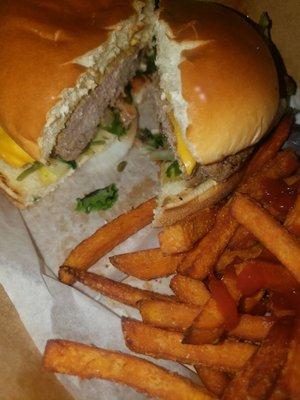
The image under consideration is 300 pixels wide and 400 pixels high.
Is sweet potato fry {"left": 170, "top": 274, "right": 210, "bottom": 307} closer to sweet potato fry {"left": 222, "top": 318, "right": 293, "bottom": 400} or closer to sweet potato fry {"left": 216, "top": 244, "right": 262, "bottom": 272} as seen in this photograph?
sweet potato fry {"left": 216, "top": 244, "right": 262, "bottom": 272}

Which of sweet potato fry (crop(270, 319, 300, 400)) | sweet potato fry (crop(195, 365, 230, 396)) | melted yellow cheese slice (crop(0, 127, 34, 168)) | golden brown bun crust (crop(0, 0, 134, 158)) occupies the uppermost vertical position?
golden brown bun crust (crop(0, 0, 134, 158))

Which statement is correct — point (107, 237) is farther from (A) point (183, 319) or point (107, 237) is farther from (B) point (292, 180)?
(B) point (292, 180)

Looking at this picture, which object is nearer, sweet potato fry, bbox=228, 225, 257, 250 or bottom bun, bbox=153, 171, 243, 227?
sweet potato fry, bbox=228, 225, 257, 250

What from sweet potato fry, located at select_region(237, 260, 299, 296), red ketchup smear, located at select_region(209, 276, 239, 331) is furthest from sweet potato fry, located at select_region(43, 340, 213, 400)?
sweet potato fry, located at select_region(237, 260, 299, 296)

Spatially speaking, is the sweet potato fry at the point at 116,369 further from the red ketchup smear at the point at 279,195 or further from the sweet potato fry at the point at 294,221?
the red ketchup smear at the point at 279,195

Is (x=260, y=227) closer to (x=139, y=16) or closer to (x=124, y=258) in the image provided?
(x=124, y=258)

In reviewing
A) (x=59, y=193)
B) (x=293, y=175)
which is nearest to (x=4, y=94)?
(x=59, y=193)
